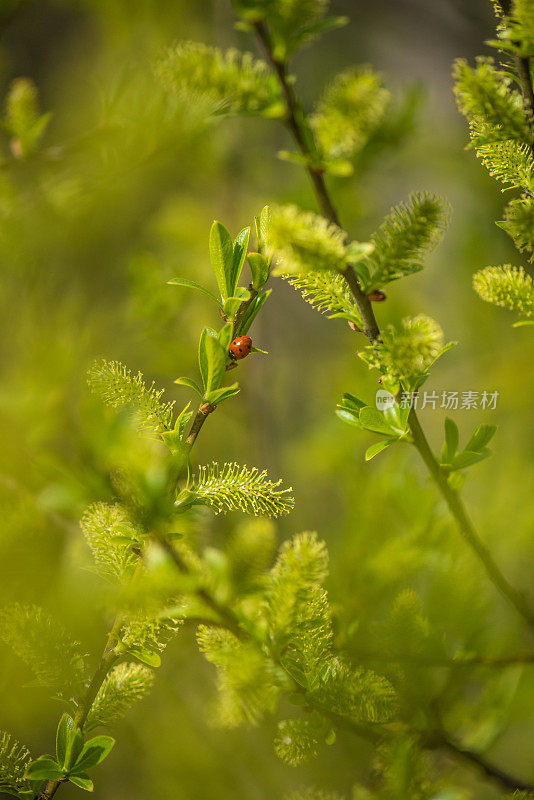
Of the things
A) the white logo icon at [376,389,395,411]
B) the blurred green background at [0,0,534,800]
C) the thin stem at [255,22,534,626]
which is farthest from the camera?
the blurred green background at [0,0,534,800]

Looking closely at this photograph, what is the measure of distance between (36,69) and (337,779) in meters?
1.87

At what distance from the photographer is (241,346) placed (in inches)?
15.3

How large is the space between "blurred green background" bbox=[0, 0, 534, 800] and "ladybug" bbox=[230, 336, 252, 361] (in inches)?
4.1

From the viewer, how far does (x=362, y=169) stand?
3.02 feet

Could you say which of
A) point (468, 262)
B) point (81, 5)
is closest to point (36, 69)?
point (81, 5)

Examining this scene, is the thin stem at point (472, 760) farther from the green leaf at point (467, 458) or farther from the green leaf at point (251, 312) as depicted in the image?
the green leaf at point (251, 312)

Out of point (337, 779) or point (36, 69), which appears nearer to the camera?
point (337, 779)

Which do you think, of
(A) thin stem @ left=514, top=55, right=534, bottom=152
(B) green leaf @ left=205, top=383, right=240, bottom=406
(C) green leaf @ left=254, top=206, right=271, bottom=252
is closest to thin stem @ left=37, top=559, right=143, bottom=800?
(B) green leaf @ left=205, top=383, right=240, bottom=406

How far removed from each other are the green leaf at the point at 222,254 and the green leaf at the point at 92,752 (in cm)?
32

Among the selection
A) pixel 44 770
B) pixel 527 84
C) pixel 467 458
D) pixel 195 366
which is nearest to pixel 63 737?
pixel 44 770

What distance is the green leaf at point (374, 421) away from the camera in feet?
1.30

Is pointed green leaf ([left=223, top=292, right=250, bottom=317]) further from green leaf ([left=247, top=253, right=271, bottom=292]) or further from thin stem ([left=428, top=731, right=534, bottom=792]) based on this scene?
thin stem ([left=428, top=731, right=534, bottom=792])

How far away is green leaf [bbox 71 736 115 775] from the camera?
393 mm

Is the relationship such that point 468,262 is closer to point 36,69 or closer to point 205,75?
point 205,75
